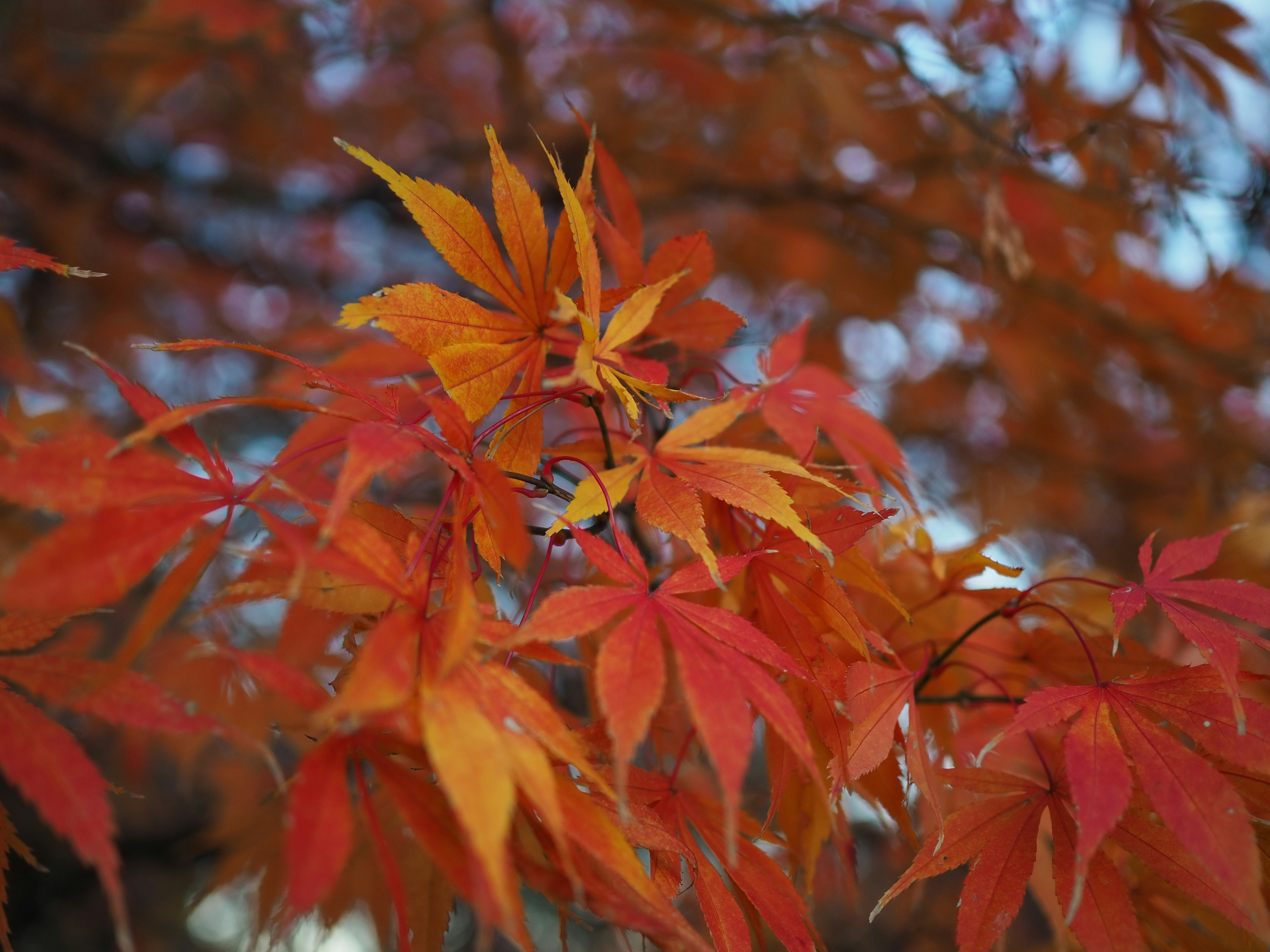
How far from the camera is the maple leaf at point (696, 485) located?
0.48 m

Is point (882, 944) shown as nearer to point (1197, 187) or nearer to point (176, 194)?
point (1197, 187)

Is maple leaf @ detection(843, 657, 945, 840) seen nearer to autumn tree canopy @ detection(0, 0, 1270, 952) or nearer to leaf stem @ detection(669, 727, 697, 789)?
autumn tree canopy @ detection(0, 0, 1270, 952)

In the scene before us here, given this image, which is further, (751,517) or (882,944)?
(882,944)

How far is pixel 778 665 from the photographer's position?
1.58 ft

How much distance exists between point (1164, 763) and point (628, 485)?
15.8 inches

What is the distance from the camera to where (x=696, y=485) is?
52cm

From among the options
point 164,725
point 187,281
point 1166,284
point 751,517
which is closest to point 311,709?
point 164,725

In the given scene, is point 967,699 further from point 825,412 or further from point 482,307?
point 482,307

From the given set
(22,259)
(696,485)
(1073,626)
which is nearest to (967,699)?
(1073,626)

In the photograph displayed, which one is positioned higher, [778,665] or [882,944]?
[778,665]

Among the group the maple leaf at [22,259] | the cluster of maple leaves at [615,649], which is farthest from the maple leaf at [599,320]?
the maple leaf at [22,259]

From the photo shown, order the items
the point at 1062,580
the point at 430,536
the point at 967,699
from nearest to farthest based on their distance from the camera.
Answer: the point at 430,536 → the point at 1062,580 → the point at 967,699

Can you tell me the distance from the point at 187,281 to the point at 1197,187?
2.31 m

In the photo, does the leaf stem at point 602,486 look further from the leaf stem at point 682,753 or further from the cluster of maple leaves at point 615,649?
the leaf stem at point 682,753
